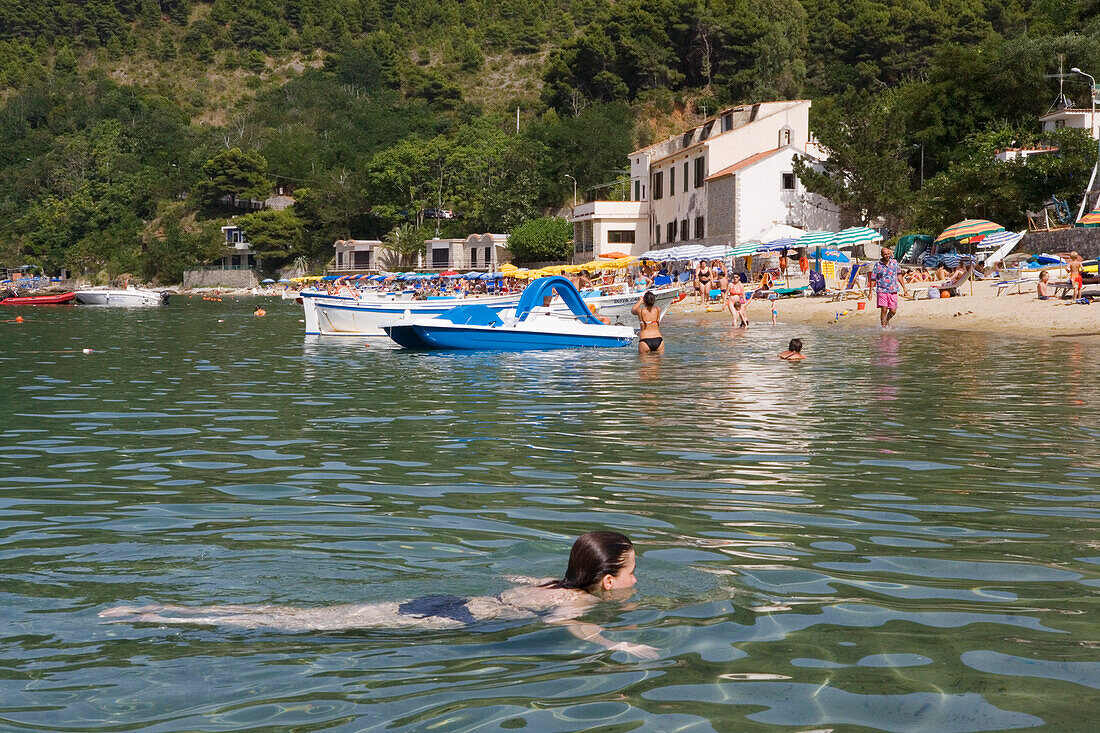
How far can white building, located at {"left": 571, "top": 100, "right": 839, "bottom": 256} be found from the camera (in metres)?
59.8

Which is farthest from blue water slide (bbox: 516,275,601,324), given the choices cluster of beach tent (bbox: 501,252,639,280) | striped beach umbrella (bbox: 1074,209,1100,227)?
cluster of beach tent (bbox: 501,252,639,280)

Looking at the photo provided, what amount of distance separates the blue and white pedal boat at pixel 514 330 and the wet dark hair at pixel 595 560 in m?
19.2

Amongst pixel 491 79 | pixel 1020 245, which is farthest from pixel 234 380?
pixel 491 79

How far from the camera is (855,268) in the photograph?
42688mm

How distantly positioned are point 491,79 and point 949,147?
11988 centimetres

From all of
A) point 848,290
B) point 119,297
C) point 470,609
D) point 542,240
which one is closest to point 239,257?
point 542,240

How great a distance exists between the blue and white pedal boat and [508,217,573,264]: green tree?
57.6 meters

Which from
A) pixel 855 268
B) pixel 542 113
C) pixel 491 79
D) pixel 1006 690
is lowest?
pixel 1006 690

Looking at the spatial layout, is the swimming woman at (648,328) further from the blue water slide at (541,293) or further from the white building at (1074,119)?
the white building at (1074,119)

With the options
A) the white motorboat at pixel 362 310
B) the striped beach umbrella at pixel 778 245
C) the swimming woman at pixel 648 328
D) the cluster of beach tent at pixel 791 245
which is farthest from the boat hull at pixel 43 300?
the swimming woman at pixel 648 328

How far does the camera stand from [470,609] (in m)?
5.61

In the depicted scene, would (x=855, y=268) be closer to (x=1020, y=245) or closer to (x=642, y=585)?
(x=1020, y=245)

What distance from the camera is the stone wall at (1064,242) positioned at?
130ft

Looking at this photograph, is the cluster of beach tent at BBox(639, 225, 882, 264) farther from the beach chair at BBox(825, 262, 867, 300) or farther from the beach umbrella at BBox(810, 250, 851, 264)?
the beach chair at BBox(825, 262, 867, 300)
